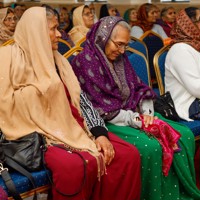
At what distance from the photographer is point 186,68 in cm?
244

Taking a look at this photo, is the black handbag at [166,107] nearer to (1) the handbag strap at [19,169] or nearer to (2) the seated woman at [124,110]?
(2) the seated woman at [124,110]

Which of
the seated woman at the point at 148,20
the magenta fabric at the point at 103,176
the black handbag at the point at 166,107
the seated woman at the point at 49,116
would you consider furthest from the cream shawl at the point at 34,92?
the seated woman at the point at 148,20

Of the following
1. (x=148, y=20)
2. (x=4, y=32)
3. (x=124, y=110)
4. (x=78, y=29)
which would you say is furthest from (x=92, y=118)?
(x=148, y=20)

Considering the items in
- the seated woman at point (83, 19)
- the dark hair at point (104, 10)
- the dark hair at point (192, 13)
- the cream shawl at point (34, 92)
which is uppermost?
the dark hair at point (192, 13)

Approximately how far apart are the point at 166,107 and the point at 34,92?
93cm

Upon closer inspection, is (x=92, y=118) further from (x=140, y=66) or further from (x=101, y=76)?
(x=140, y=66)

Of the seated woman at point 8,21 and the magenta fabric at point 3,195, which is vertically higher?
the seated woman at point 8,21

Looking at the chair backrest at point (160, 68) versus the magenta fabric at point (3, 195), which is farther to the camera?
the chair backrest at point (160, 68)

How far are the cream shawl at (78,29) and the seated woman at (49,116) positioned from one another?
3082 mm

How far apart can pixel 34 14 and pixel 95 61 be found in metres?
0.44

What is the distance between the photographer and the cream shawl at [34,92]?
6.11 feet

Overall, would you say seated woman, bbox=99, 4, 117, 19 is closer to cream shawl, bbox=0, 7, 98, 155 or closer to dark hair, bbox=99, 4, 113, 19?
dark hair, bbox=99, 4, 113, 19

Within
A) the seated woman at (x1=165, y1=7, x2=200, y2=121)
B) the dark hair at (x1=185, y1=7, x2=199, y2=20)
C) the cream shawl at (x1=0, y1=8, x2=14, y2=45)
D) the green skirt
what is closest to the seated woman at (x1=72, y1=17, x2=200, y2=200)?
the green skirt

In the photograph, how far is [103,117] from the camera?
2.20 meters
